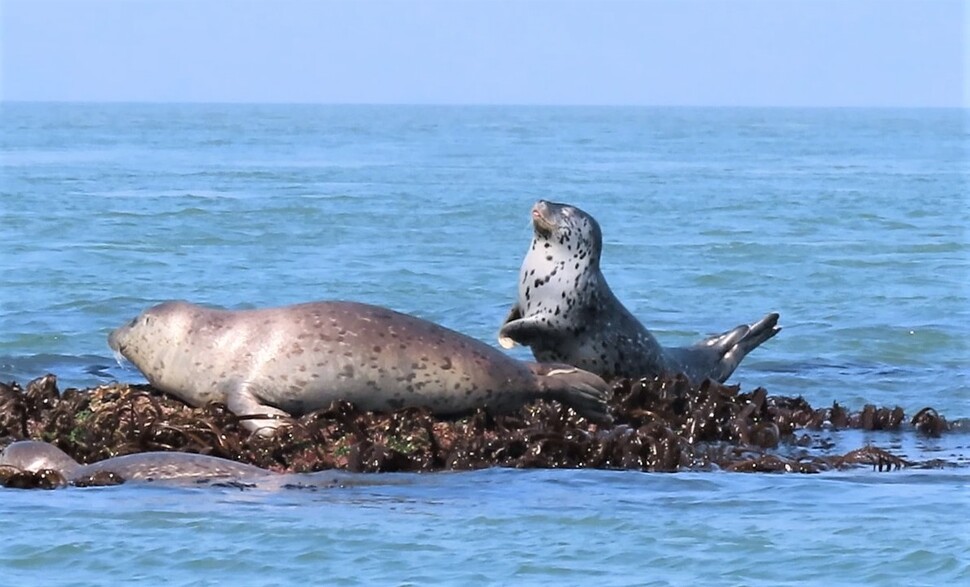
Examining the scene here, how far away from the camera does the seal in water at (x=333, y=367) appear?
29.1 feet

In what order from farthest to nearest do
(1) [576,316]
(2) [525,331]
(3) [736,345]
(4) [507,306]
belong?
(4) [507,306], (3) [736,345], (1) [576,316], (2) [525,331]

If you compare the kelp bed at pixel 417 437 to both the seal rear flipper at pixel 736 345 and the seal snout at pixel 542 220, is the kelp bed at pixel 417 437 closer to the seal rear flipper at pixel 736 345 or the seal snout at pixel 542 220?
the seal snout at pixel 542 220

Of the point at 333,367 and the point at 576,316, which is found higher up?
the point at 576,316

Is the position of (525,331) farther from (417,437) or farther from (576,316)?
(417,437)

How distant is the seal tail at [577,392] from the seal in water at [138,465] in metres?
1.60

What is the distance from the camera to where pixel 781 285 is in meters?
18.5

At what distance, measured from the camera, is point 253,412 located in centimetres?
876

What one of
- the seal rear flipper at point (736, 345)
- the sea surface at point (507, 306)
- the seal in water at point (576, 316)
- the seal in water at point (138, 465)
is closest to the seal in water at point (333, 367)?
the seal in water at point (138, 465)

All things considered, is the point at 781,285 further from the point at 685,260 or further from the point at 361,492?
the point at 361,492

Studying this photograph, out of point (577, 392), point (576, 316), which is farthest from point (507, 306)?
point (577, 392)

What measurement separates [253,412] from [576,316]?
2.43 m

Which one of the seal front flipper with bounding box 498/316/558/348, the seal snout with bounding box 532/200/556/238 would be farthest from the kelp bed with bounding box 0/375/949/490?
the seal snout with bounding box 532/200/556/238

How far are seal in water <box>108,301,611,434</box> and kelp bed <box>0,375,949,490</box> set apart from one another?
0.09 meters

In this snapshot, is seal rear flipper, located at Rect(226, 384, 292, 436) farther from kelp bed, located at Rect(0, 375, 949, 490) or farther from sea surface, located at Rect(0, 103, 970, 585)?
sea surface, located at Rect(0, 103, 970, 585)
